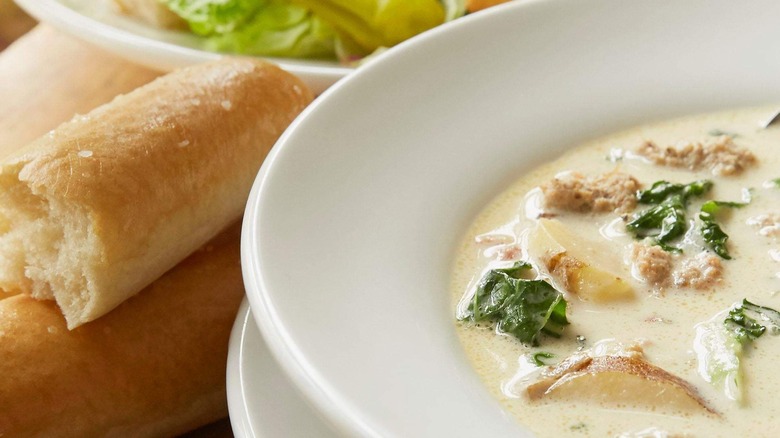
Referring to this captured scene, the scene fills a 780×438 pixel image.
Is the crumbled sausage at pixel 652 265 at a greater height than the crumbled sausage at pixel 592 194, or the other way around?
the crumbled sausage at pixel 652 265

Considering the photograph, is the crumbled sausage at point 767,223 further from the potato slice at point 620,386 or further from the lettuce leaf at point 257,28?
the lettuce leaf at point 257,28

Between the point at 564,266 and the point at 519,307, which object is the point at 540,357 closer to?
the point at 519,307

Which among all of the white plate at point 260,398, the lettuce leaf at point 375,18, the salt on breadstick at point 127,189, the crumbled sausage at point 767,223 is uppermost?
the crumbled sausage at point 767,223

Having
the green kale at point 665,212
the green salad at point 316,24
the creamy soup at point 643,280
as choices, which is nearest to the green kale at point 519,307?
the creamy soup at point 643,280

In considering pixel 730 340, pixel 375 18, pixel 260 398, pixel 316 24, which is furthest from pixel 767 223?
pixel 316 24

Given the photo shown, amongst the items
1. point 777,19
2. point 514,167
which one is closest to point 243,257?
point 514,167

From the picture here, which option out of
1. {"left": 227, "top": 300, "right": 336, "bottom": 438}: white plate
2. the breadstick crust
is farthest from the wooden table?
{"left": 227, "top": 300, "right": 336, "bottom": 438}: white plate

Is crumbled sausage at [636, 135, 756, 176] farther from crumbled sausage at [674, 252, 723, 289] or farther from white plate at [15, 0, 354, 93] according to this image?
white plate at [15, 0, 354, 93]
